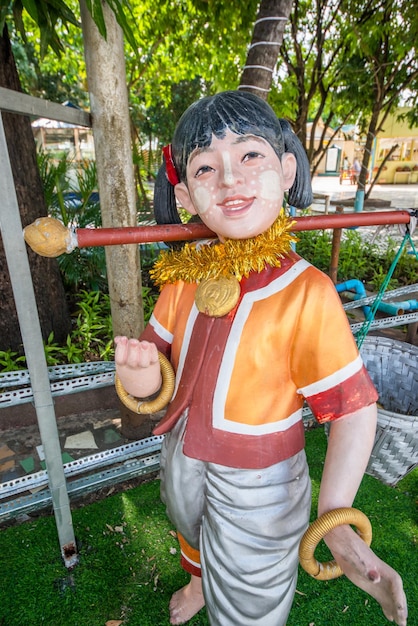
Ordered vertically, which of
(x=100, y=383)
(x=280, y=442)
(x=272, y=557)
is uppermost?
(x=280, y=442)

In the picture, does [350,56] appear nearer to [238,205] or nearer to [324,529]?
[238,205]

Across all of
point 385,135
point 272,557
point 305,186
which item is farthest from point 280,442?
point 385,135

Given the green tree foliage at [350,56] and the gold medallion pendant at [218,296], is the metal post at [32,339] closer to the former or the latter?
the gold medallion pendant at [218,296]

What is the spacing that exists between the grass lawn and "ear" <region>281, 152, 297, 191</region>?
1.49 meters

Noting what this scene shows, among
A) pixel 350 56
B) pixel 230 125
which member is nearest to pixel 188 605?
pixel 230 125

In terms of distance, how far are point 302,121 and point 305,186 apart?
5316mm

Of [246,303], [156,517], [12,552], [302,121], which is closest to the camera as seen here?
[246,303]

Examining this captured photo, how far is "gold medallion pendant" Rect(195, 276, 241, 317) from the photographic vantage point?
0.96 m

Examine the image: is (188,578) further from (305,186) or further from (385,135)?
(385,135)

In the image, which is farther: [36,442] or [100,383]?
[36,442]

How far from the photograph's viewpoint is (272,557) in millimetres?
1007

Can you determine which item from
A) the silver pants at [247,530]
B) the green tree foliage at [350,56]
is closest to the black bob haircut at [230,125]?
the silver pants at [247,530]

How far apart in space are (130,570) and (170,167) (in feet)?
5.09

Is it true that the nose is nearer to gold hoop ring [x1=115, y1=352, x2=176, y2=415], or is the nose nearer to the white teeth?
the white teeth
